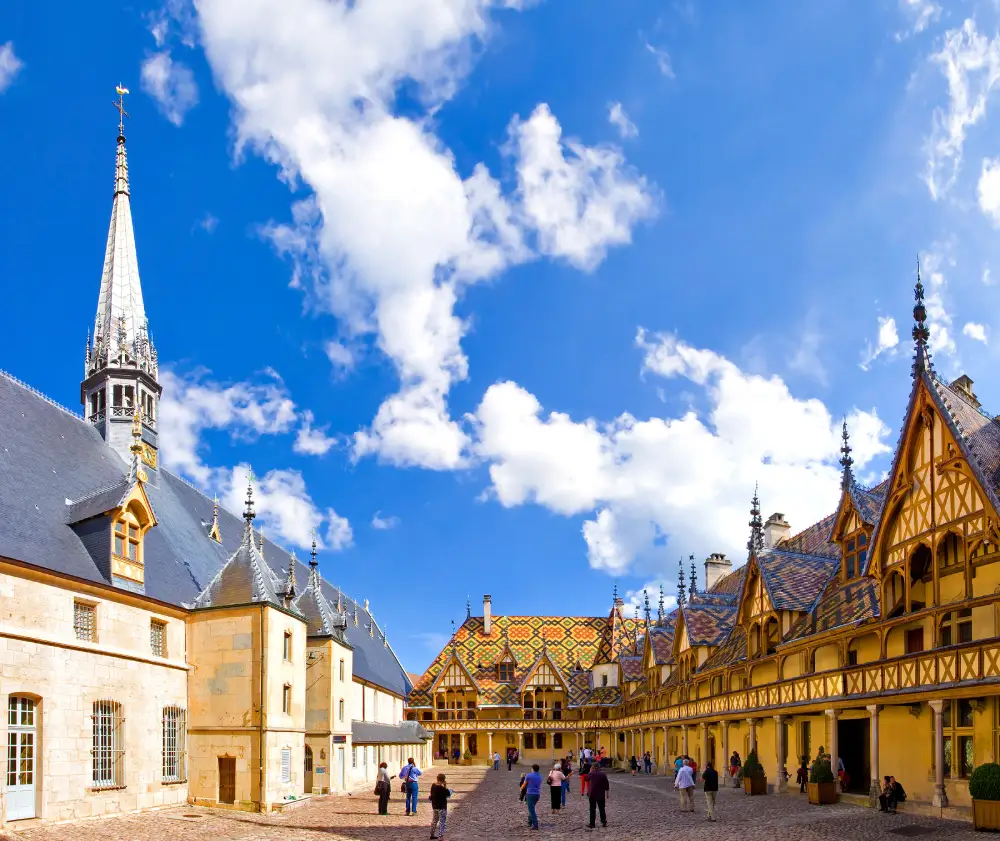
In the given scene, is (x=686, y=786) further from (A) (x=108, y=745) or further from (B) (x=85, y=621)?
(B) (x=85, y=621)

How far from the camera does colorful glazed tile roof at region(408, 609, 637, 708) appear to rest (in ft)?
221

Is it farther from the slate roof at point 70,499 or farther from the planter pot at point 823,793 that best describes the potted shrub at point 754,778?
the slate roof at point 70,499

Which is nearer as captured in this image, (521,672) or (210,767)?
(210,767)

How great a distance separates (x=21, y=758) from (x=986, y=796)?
771 inches

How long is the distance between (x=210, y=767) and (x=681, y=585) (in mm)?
25791

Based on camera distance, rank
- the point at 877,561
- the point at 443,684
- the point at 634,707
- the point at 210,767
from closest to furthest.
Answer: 1. the point at 877,561
2. the point at 210,767
3. the point at 634,707
4. the point at 443,684

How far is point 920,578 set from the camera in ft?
75.2

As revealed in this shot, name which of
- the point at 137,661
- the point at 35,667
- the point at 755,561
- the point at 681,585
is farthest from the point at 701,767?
the point at 35,667

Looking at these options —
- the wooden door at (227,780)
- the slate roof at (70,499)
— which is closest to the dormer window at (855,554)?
the wooden door at (227,780)

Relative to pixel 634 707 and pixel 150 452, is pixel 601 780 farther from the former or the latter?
pixel 634 707

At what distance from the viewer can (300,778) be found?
28.1 metres

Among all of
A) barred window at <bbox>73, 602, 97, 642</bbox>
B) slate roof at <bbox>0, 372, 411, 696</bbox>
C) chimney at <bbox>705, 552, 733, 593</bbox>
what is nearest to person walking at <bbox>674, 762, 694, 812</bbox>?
slate roof at <bbox>0, 372, 411, 696</bbox>

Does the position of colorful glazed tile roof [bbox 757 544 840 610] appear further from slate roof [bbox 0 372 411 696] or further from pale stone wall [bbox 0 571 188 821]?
pale stone wall [bbox 0 571 188 821]

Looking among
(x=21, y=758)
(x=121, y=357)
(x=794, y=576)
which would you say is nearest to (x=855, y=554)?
(x=794, y=576)
